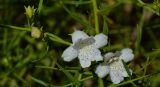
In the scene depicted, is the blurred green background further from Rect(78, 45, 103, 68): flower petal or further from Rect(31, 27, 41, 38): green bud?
Rect(31, 27, 41, 38): green bud

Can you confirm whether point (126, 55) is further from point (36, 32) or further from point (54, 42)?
point (54, 42)

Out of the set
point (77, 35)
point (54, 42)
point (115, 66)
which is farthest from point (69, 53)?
point (54, 42)

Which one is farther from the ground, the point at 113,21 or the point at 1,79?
the point at 113,21

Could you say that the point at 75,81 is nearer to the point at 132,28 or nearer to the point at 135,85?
the point at 135,85

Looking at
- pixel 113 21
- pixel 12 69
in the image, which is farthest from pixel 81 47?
pixel 113 21

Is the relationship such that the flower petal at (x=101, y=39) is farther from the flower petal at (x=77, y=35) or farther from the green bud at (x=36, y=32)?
the green bud at (x=36, y=32)
